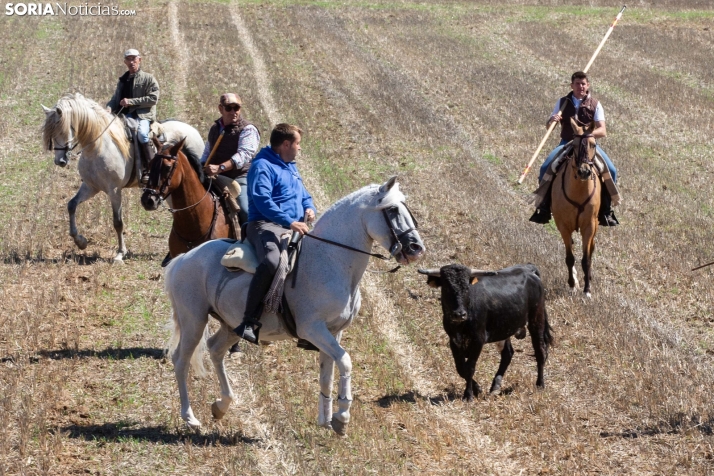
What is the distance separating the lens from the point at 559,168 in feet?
47.3

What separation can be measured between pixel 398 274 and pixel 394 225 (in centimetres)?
654

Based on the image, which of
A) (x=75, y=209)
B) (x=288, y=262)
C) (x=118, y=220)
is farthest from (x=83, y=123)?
(x=288, y=262)

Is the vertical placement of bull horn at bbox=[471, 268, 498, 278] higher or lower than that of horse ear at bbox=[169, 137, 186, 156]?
lower

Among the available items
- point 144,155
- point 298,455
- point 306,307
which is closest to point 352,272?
point 306,307

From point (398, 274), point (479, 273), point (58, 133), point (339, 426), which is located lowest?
point (398, 274)

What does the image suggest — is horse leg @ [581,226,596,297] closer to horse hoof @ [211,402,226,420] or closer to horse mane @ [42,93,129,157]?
horse hoof @ [211,402,226,420]

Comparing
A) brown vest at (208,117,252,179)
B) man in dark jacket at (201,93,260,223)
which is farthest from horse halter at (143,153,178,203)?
brown vest at (208,117,252,179)

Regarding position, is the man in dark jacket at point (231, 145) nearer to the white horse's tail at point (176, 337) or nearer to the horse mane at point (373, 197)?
the white horse's tail at point (176, 337)

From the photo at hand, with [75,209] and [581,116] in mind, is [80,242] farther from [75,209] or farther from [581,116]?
[581,116]

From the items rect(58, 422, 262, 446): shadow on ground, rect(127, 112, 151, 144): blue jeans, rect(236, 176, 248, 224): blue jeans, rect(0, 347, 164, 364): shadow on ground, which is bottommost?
rect(0, 347, 164, 364): shadow on ground

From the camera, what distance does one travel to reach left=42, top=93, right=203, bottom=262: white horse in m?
13.7

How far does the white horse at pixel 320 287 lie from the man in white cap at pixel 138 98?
6.23m

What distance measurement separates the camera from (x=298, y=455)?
27.0ft

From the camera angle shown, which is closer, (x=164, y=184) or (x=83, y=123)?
(x=164, y=184)
